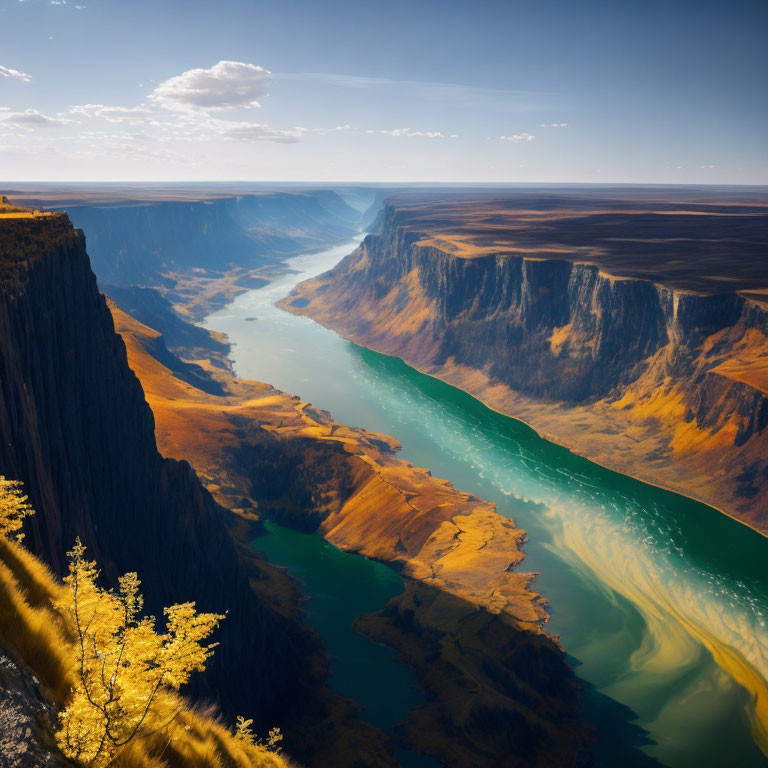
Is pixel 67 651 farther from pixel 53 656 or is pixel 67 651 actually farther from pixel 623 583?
pixel 623 583

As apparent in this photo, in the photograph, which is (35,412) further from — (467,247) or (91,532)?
(467,247)

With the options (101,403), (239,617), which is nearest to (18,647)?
(101,403)

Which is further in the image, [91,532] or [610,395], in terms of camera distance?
[610,395]

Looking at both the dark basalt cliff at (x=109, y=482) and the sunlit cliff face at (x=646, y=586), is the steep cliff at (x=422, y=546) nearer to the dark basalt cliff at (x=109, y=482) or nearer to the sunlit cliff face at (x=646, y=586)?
the sunlit cliff face at (x=646, y=586)

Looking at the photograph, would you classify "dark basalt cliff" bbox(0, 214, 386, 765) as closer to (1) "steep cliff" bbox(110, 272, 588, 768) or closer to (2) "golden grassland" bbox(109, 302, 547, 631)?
(1) "steep cliff" bbox(110, 272, 588, 768)

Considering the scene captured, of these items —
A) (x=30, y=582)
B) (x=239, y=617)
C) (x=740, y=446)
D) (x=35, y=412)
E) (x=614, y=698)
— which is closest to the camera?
(x=30, y=582)

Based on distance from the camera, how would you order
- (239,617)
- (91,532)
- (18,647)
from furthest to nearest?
(239,617), (91,532), (18,647)
